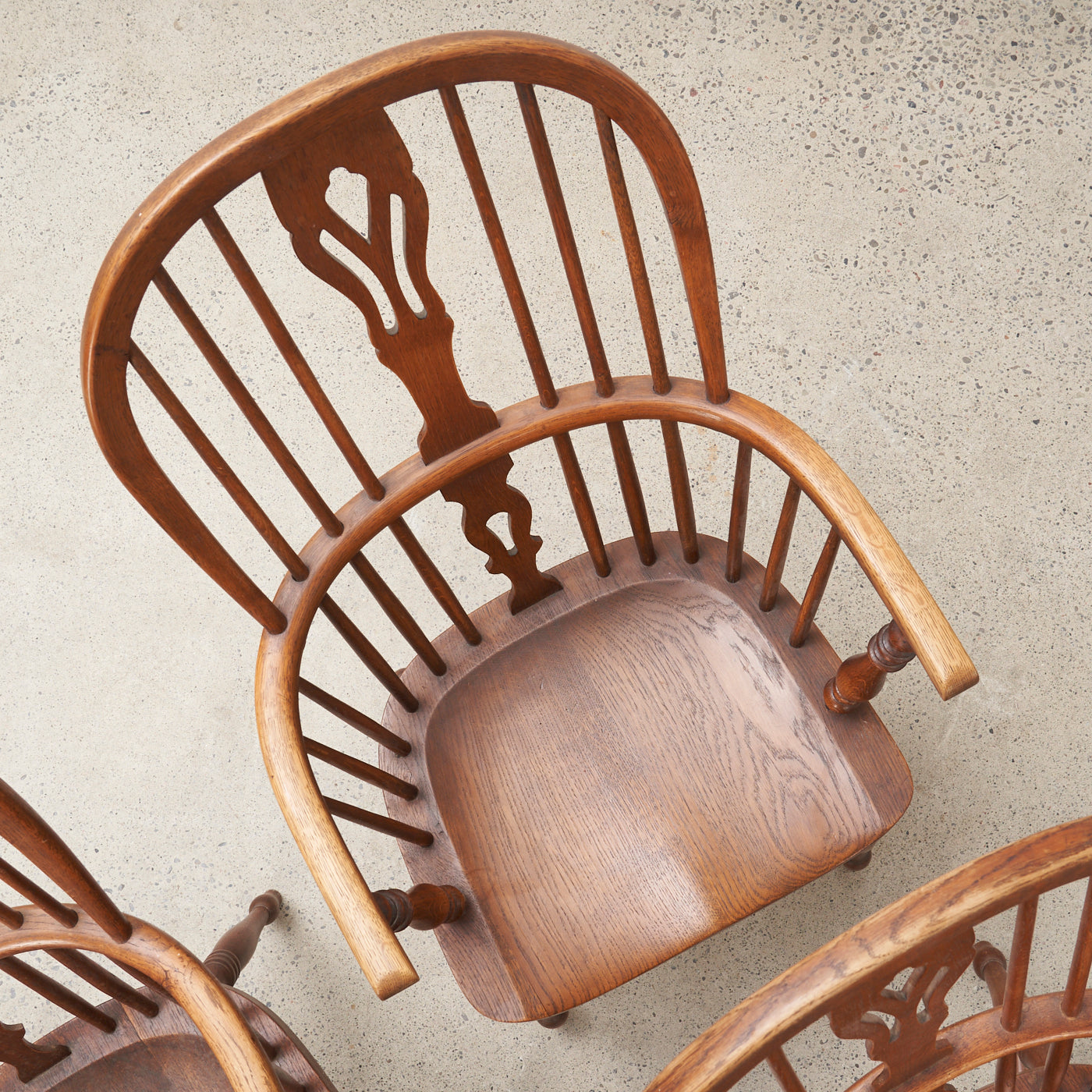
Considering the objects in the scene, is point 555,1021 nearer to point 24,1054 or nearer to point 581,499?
point 24,1054

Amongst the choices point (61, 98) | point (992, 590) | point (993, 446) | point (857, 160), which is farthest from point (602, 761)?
point (61, 98)

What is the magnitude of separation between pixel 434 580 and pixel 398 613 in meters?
0.05

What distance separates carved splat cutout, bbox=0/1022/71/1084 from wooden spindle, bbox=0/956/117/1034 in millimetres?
41

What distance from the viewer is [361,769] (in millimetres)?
984

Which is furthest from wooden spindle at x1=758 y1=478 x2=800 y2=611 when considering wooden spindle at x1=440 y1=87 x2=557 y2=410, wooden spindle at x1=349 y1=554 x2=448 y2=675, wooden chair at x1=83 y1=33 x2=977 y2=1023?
wooden spindle at x1=349 y1=554 x2=448 y2=675

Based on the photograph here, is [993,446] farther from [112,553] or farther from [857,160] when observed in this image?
[112,553]

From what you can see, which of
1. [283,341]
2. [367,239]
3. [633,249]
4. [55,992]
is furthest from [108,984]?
[633,249]

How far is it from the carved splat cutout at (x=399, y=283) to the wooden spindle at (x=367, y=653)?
0.16 m

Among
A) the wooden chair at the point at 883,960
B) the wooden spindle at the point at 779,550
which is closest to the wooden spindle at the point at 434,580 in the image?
the wooden spindle at the point at 779,550

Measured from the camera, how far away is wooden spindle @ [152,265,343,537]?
0.73 meters

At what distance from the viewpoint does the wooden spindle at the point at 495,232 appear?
0.74 meters

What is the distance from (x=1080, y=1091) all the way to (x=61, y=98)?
7.56 feet

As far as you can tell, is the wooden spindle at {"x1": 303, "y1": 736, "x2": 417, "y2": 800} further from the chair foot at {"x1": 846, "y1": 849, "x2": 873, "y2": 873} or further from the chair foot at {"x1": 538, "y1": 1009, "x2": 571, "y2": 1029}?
the chair foot at {"x1": 846, "y1": 849, "x2": 873, "y2": 873}

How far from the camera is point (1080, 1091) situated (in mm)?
906
